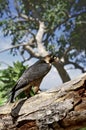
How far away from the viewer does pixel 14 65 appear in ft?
30.2

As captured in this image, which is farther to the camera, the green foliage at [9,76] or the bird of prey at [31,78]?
the green foliage at [9,76]

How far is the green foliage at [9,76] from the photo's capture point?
900 centimetres

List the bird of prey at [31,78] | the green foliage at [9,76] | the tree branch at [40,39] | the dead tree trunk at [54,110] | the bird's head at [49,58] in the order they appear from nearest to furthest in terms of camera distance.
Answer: the dead tree trunk at [54,110], the bird of prey at [31,78], the bird's head at [49,58], the green foliage at [9,76], the tree branch at [40,39]

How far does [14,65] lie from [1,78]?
0.45 m

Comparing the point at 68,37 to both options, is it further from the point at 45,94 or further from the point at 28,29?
the point at 45,94

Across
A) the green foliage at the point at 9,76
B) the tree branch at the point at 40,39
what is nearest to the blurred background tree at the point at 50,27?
the tree branch at the point at 40,39

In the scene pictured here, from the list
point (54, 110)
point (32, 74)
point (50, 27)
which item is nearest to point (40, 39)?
point (50, 27)

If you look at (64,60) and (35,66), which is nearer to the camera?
(35,66)

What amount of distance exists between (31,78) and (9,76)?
168 inches

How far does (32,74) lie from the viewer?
16.1 feet

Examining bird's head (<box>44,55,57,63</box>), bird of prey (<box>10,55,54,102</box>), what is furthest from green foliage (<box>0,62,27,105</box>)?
bird of prey (<box>10,55,54,102</box>)

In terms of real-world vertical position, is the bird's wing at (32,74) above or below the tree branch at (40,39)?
below

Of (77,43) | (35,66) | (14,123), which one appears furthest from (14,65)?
(77,43)

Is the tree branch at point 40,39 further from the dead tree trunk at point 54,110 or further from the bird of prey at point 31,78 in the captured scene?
the dead tree trunk at point 54,110
